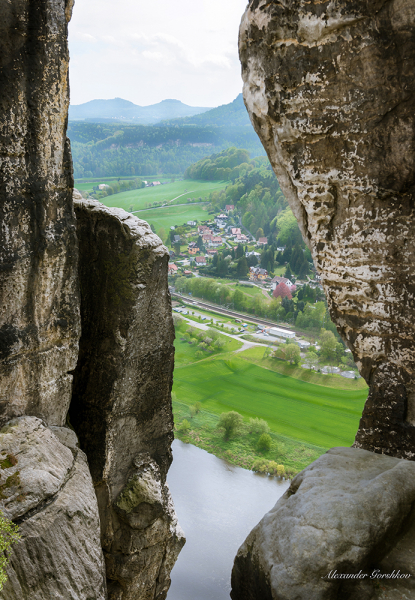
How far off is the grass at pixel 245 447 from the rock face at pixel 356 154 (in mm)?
14947

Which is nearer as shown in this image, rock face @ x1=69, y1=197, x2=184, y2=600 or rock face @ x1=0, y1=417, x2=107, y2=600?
rock face @ x1=0, y1=417, x2=107, y2=600

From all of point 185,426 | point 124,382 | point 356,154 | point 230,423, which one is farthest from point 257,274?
point 356,154

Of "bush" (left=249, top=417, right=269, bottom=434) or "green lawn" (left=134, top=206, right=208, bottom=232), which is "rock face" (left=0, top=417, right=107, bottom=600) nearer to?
"bush" (left=249, top=417, right=269, bottom=434)

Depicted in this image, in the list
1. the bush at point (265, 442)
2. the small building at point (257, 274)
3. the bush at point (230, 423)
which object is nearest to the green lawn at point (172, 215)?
the small building at point (257, 274)

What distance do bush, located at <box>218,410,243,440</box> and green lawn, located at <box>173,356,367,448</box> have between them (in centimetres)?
255

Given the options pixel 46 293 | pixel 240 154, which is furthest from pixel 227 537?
pixel 240 154

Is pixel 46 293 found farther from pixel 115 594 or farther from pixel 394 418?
pixel 115 594

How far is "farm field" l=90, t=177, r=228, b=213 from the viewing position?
30.2 meters

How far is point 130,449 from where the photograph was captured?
30.3 ft

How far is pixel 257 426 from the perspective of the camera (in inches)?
904

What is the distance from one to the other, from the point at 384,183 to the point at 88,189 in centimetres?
2651

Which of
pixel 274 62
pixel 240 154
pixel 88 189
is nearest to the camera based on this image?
pixel 274 62

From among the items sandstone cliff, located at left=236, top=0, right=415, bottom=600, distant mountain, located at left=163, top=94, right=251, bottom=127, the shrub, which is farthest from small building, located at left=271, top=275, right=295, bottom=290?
the shrub

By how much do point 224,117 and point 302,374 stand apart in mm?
31772
